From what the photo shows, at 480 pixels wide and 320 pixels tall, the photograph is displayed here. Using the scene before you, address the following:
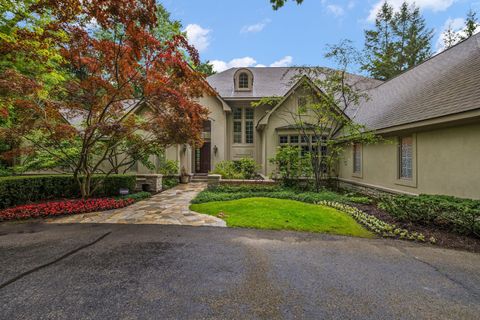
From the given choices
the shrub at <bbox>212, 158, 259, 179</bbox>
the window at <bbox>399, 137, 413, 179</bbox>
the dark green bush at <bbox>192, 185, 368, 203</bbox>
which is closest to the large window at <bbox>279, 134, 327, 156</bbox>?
the shrub at <bbox>212, 158, 259, 179</bbox>

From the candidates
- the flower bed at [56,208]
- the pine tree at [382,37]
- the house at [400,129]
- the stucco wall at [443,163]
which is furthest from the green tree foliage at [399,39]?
the flower bed at [56,208]

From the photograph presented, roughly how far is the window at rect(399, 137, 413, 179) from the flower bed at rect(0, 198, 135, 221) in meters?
10.7

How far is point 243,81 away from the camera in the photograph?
16.0m

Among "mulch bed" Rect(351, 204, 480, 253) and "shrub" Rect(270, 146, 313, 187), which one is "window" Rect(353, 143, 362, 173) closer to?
"shrub" Rect(270, 146, 313, 187)

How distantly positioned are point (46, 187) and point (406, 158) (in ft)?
45.6

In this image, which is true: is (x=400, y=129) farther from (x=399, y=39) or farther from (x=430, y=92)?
(x=399, y=39)

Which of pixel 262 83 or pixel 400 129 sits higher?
pixel 262 83

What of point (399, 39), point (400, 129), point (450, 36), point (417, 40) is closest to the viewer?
point (400, 129)

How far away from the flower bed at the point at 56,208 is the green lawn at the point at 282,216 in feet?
9.60

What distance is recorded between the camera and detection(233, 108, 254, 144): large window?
50.7 ft

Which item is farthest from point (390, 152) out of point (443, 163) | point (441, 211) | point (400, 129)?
point (441, 211)

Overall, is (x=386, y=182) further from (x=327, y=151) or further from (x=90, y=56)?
(x=90, y=56)

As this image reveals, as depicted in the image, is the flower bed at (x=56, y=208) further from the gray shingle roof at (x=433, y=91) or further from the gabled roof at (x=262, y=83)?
the gray shingle roof at (x=433, y=91)

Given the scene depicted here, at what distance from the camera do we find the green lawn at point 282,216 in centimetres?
545
